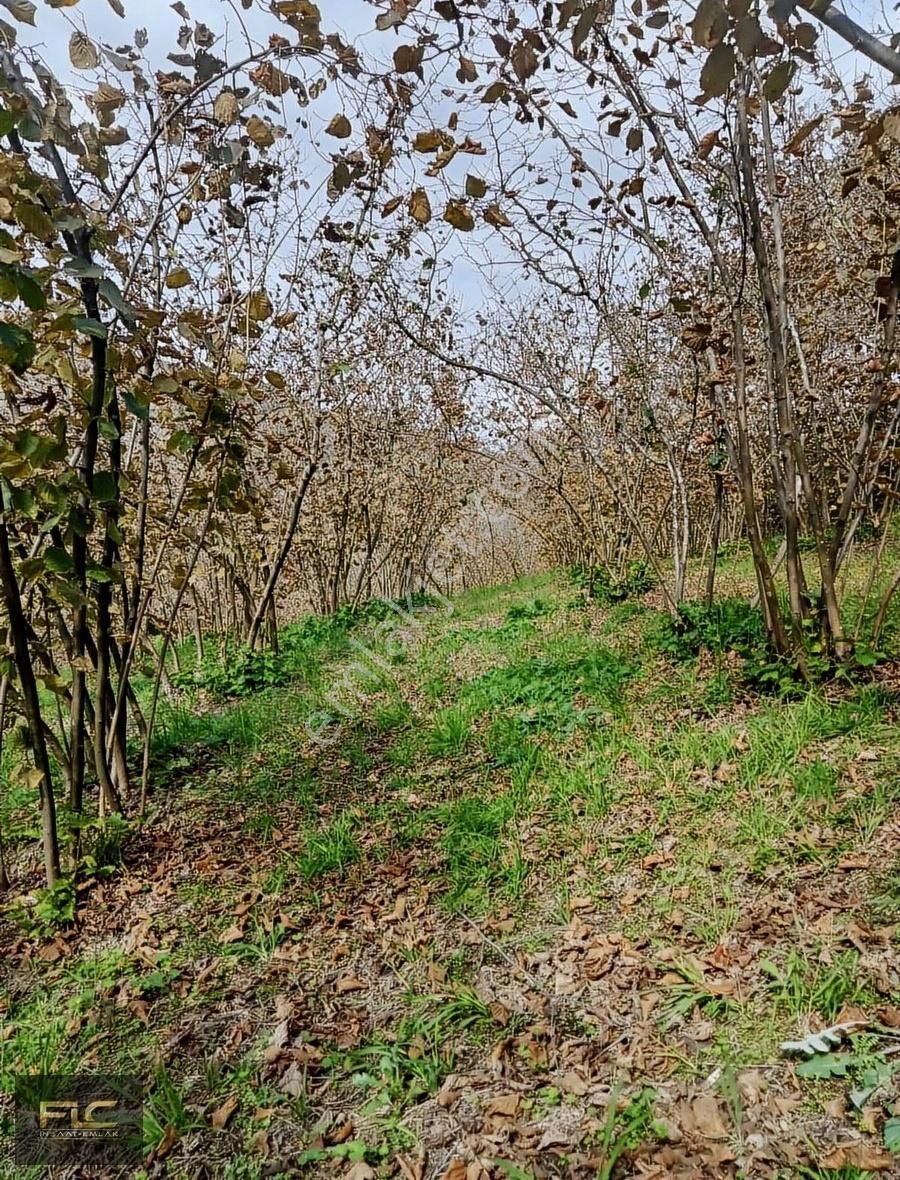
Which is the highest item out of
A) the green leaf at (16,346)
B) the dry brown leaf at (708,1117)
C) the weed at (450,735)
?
the green leaf at (16,346)

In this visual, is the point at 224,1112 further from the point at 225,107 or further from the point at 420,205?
the point at 225,107

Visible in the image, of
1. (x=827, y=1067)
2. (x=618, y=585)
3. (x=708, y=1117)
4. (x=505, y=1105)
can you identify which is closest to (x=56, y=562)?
(x=505, y=1105)

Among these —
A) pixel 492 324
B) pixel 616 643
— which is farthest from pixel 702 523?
pixel 616 643

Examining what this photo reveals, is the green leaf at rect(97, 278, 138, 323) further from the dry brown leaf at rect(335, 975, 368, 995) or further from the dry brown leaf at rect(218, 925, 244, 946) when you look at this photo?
the dry brown leaf at rect(335, 975, 368, 995)

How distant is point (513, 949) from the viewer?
7.36 ft

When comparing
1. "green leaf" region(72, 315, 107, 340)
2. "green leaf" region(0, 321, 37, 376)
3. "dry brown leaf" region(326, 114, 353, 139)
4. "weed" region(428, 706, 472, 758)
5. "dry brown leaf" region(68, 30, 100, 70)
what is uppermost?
"dry brown leaf" region(68, 30, 100, 70)

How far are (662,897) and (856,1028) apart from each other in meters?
0.70

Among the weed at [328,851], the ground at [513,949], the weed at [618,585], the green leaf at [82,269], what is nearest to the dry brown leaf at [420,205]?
the green leaf at [82,269]

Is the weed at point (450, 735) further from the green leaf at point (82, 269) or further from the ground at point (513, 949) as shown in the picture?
the green leaf at point (82, 269)

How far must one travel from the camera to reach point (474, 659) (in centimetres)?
521

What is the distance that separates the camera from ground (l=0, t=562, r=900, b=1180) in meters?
1.63

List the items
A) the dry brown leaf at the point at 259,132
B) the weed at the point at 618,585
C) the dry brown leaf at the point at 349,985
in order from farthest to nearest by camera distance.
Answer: the weed at the point at 618,585, the dry brown leaf at the point at 349,985, the dry brown leaf at the point at 259,132

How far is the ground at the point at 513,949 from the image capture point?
1.63m

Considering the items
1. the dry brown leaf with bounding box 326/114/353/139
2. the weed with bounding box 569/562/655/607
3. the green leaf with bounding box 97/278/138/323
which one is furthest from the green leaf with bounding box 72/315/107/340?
the weed with bounding box 569/562/655/607
